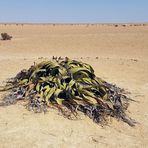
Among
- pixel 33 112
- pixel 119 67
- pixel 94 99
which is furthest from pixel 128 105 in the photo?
pixel 119 67

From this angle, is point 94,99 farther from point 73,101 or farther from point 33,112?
point 33,112

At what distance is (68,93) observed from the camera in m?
6.82

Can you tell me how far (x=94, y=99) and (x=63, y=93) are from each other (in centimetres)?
59

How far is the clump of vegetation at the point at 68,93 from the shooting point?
6.52 meters

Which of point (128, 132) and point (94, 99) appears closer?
point (128, 132)

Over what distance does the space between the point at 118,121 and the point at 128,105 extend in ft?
3.82

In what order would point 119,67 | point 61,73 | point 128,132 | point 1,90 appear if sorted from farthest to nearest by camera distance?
1. point 119,67
2. point 1,90
3. point 61,73
4. point 128,132

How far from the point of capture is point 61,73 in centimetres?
735

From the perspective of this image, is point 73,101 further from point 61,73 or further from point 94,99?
point 61,73

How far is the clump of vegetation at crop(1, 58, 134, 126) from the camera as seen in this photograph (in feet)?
21.4

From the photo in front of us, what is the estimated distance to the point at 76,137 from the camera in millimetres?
5566

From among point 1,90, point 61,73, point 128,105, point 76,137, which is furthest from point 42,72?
point 76,137

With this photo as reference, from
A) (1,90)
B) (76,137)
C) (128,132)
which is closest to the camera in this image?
(76,137)

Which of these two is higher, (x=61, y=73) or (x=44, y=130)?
(x=61, y=73)
